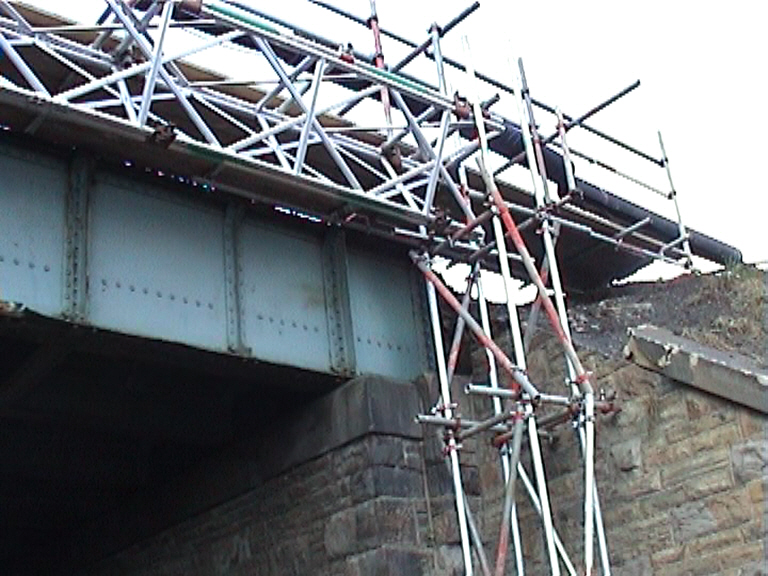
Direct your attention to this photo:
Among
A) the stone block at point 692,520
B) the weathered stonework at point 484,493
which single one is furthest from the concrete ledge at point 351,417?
the stone block at point 692,520

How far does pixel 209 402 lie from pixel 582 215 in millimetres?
4155

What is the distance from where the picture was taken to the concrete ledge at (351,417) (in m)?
9.30

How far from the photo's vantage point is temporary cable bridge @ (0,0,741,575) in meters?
8.08

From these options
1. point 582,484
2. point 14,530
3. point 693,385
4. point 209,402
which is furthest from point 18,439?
point 693,385

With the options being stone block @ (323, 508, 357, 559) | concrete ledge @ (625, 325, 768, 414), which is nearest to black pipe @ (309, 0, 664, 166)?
concrete ledge @ (625, 325, 768, 414)

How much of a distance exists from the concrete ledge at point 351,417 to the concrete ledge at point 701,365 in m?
→ 2.03

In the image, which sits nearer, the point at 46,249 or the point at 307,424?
the point at 46,249

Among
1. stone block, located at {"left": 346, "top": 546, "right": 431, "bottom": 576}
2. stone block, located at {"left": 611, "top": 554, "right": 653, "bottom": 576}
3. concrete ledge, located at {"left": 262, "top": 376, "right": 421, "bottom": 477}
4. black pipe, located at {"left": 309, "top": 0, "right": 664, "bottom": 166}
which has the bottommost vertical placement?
stone block, located at {"left": 611, "top": 554, "right": 653, "bottom": 576}

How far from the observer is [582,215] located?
11.2 m

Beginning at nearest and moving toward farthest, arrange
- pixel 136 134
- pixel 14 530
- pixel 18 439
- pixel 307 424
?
pixel 136 134
pixel 307 424
pixel 18 439
pixel 14 530

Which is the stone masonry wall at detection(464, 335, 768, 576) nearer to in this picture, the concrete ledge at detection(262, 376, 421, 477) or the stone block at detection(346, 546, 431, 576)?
the stone block at detection(346, 546, 431, 576)

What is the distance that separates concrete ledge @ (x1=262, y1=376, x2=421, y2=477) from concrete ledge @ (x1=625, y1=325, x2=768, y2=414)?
2.03 metres

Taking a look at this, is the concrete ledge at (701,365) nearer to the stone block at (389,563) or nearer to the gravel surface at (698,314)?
the gravel surface at (698,314)

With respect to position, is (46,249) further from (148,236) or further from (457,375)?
(457,375)
